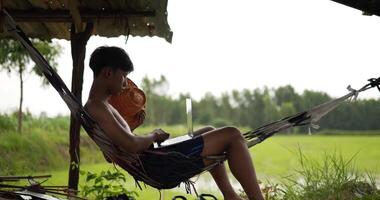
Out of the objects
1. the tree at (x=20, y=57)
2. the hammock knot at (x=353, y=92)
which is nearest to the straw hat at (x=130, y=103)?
the hammock knot at (x=353, y=92)

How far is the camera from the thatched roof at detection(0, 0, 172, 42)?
3119mm

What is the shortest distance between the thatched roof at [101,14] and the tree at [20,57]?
9.13 feet

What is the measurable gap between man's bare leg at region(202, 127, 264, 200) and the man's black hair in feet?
1.68

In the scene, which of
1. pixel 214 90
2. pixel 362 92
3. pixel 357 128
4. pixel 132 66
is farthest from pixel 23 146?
pixel 362 92

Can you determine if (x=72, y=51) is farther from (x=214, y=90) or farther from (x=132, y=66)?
(x=214, y=90)

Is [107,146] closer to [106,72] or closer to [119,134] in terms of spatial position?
[119,134]

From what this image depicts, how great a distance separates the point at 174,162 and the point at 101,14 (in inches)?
58.0

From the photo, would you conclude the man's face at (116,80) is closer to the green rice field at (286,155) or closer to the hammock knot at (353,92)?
the hammock knot at (353,92)

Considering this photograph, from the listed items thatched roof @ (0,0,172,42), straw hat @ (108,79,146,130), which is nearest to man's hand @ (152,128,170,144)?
straw hat @ (108,79,146,130)

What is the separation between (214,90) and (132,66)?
5.74 meters

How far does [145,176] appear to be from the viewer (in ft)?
7.14

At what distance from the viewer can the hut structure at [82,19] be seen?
3.15m

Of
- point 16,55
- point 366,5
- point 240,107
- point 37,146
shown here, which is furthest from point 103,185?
point 240,107

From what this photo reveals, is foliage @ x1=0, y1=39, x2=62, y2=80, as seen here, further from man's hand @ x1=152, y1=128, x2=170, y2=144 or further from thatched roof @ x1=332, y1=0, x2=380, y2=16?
thatched roof @ x1=332, y1=0, x2=380, y2=16
